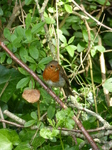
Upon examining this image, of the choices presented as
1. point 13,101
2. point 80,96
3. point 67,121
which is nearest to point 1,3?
point 13,101

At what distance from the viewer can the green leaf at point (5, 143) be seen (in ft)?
7.96

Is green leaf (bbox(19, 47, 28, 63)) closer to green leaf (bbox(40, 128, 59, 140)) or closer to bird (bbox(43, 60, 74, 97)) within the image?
bird (bbox(43, 60, 74, 97))

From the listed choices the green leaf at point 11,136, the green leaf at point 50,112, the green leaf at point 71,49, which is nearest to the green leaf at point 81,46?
the green leaf at point 71,49

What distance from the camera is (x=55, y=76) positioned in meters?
3.43

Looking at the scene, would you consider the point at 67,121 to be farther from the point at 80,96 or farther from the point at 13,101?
the point at 13,101

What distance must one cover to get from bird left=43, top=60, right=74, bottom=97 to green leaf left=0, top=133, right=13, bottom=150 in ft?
2.37

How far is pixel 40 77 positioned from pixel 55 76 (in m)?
0.56

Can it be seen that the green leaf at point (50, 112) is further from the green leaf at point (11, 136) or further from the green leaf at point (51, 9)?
the green leaf at point (51, 9)

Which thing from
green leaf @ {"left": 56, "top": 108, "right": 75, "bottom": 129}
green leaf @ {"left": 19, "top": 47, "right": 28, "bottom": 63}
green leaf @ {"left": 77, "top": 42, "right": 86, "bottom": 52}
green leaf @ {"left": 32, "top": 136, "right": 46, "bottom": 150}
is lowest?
green leaf @ {"left": 32, "top": 136, "right": 46, "bottom": 150}

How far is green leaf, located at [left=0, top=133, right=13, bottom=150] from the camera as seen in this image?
2425 mm

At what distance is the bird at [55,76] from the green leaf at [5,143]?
28.4 inches

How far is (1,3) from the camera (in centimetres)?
380

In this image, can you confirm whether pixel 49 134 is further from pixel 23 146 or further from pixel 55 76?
pixel 55 76

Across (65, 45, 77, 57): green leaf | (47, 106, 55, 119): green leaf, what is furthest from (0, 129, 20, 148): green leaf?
(65, 45, 77, 57): green leaf
